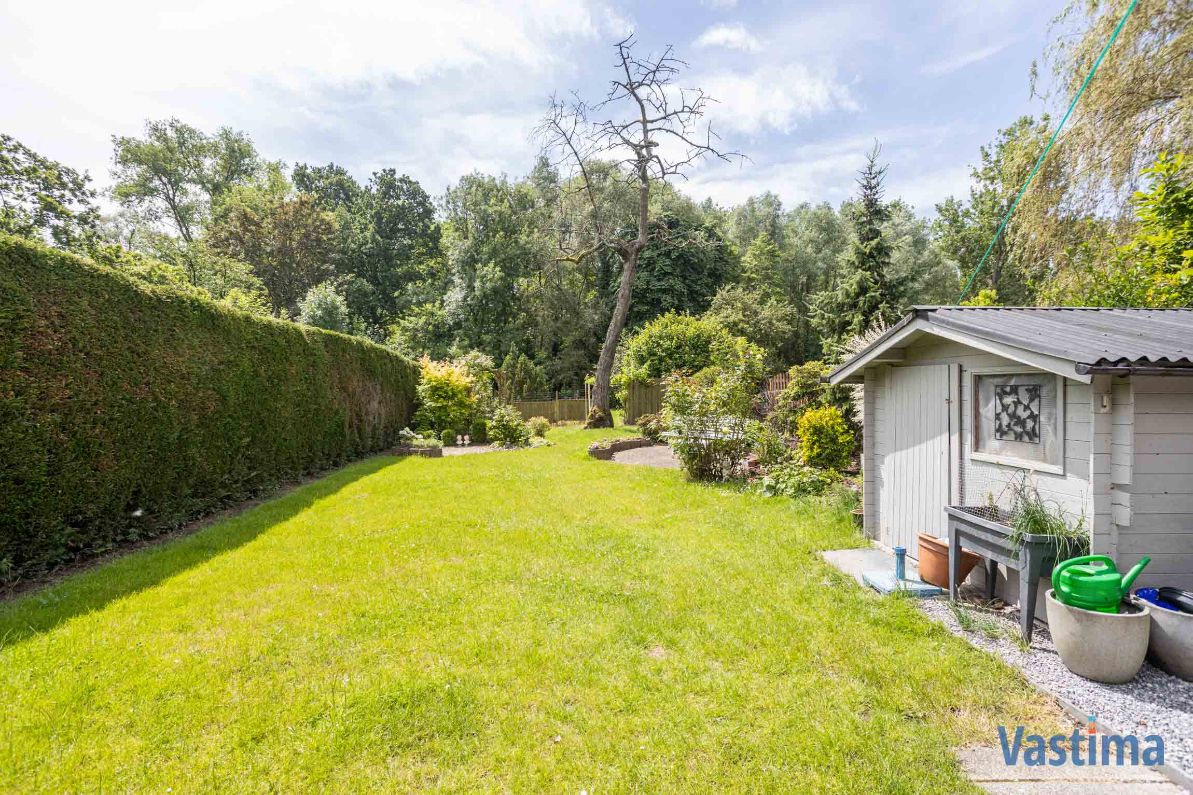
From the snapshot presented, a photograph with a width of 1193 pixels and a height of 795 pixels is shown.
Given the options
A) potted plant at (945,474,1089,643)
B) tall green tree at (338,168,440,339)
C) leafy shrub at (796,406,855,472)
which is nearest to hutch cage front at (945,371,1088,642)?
potted plant at (945,474,1089,643)

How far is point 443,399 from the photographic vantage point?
561 inches

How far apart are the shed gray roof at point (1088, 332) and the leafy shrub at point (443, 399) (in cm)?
1131

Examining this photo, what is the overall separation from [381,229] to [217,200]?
8.79 meters

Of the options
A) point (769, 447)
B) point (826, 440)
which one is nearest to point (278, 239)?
point (769, 447)

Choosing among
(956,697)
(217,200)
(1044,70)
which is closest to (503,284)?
(217,200)

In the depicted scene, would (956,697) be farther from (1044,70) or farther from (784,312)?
(784,312)

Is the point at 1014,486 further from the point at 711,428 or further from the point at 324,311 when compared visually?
the point at 324,311

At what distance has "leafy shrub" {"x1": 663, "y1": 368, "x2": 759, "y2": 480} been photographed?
27.5 ft

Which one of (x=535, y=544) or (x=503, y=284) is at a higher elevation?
(x=503, y=284)

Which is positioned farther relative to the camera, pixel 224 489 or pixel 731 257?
pixel 731 257

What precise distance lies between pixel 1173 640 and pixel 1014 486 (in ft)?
3.82

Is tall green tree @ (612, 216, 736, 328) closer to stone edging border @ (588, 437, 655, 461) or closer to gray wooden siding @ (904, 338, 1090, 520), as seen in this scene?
stone edging border @ (588, 437, 655, 461)

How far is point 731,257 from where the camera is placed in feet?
95.0

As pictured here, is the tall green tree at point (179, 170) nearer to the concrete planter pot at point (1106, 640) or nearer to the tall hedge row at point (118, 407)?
the tall hedge row at point (118, 407)
